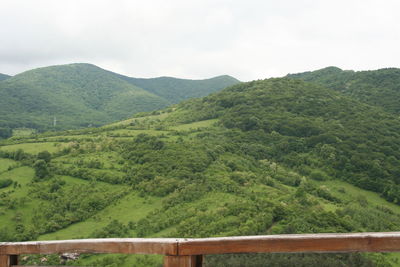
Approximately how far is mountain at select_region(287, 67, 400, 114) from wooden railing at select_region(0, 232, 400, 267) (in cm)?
9982

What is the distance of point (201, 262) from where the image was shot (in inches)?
114

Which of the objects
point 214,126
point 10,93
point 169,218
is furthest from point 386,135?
point 10,93

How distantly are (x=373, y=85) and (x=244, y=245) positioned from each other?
117m

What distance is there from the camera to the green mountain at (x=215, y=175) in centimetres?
3597

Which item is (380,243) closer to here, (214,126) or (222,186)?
(222,186)

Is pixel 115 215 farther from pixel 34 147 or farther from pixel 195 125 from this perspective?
pixel 195 125

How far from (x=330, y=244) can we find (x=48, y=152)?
56549mm

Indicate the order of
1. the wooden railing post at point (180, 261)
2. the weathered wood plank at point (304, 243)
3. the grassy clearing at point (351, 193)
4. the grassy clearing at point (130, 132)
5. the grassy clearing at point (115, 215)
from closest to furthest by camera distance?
1. the weathered wood plank at point (304, 243)
2. the wooden railing post at point (180, 261)
3. the grassy clearing at point (115, 215)
4. the grassy clearing at point (351, 193)
5. the grassy clearing at point (130, 132)

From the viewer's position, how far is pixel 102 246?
123 inches

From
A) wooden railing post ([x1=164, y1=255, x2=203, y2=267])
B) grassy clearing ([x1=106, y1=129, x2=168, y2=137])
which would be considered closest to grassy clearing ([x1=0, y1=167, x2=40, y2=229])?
grassy clearing ([x1=106, y1=129, x2=168, y2=137])

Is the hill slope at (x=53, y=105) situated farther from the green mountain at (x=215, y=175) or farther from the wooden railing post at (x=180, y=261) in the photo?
the wooden railing post at (x=180, y=261)

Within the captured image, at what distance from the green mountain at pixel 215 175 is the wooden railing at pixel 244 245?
1810 centimetres

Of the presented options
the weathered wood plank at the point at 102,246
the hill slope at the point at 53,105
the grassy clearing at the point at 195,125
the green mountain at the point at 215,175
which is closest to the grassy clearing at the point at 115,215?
the green mountain at the point at 215,175

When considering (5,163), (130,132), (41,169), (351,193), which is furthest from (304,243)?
(130,132)
